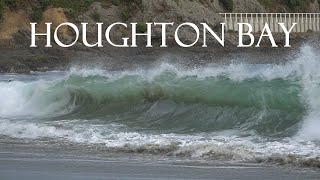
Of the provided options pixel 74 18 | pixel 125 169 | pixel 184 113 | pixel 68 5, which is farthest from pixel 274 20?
pixel 125 169

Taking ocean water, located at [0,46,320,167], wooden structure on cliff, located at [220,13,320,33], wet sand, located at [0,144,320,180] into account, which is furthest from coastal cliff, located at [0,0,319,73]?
wet sand, located at [0,144,320,180]

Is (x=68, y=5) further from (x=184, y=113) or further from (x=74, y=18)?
(x=184, y=113)

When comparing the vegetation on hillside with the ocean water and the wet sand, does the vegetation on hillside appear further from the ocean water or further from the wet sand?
the wet sand

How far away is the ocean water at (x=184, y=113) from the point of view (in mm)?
12930

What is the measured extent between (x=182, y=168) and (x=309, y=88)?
16.9 ft

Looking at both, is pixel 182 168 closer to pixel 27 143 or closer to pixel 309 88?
pixel 27 143

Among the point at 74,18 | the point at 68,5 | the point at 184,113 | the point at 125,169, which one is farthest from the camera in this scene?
the point at 68,5

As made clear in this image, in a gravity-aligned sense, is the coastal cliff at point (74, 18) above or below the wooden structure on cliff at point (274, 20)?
below

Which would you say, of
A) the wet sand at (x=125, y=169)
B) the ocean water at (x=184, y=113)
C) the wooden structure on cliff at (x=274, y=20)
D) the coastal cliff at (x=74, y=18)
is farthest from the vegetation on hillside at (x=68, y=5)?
the wet sand at (x=125, y=169)

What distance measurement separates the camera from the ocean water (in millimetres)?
12930

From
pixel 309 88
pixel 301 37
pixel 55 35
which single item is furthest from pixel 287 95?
pixel 301 37

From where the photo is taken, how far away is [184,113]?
17.4 m

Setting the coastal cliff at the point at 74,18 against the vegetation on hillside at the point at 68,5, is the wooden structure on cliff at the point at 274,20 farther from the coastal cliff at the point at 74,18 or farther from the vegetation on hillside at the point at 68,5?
the vegetation on hillside at the point at 68,5

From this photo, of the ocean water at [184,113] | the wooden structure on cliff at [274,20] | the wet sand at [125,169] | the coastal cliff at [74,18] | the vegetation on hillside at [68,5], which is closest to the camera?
the wet sand at [125,169]
